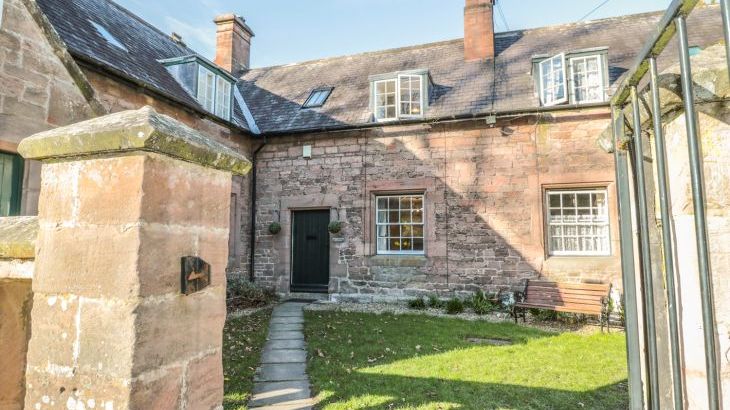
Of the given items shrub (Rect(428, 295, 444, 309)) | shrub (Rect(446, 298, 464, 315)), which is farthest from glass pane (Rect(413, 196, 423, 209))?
shrub (Rect(446, 298, 464, 315))

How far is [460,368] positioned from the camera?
4.98 metres

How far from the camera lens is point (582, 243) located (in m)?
9.68

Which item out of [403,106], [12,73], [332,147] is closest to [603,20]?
[403,106]

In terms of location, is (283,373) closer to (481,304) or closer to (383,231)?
(481,304)

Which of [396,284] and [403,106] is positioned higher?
[403,106]

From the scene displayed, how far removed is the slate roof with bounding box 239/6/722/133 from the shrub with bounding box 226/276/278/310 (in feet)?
13.9

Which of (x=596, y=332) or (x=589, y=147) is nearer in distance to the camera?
(x=596, y=332)

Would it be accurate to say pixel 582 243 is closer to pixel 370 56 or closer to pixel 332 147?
pixel 332 147

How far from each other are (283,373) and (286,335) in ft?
6.59

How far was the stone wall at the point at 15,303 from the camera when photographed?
1606 mm

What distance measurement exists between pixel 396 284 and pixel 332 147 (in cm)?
397

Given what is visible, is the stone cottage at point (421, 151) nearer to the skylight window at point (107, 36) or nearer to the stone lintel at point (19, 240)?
the skylight window at point (107, 36)

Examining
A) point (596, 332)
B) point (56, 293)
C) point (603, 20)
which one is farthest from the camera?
point (603, 20)

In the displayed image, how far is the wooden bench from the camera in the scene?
789cm
